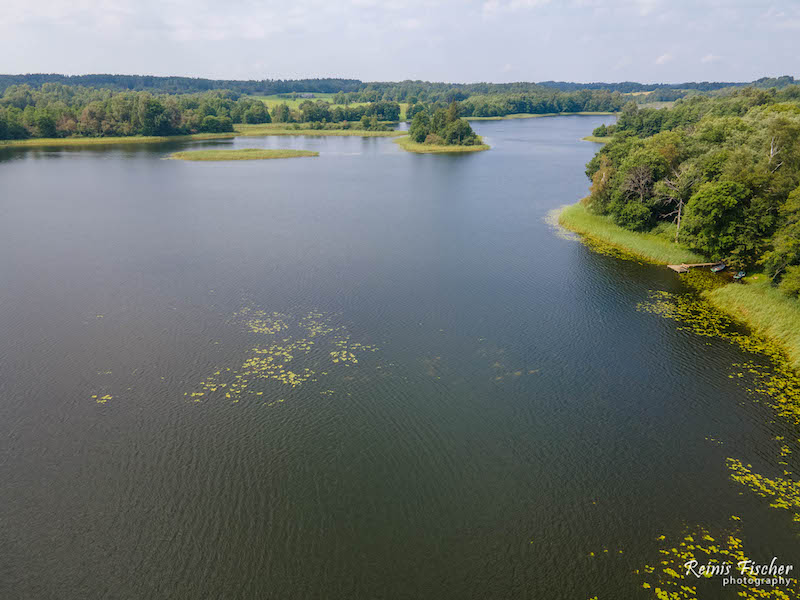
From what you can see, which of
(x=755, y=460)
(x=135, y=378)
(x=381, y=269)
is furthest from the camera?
(x=381, y=269)

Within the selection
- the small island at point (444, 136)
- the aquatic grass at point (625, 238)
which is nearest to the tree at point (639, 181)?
the aquatic grass at point (625, 238)

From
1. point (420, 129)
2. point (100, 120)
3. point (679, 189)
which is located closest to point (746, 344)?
point (679, 189)

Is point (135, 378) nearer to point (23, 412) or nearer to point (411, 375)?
point (23, 412)

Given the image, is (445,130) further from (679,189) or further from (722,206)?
(722,206)

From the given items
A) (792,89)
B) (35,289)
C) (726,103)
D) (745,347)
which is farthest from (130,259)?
(792,89)

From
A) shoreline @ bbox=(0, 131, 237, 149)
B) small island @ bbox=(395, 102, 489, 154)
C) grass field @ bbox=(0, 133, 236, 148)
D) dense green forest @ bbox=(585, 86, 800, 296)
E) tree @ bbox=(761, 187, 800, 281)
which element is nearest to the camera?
tree @ bbox=(761, 187, 800, 281)

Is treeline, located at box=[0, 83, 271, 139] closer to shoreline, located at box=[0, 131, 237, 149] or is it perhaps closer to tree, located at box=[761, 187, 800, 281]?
shoreline, located at box=[0, 131, 237, 149]

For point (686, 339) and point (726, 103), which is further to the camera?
point (726, 103)

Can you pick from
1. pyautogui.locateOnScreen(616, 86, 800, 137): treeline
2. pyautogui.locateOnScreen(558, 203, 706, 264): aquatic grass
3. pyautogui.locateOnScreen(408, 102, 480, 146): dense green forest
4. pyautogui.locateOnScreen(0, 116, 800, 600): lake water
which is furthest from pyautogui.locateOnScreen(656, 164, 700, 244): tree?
pyautogui.locateOnScreen(408, 102, 480, 146): dense green forest
